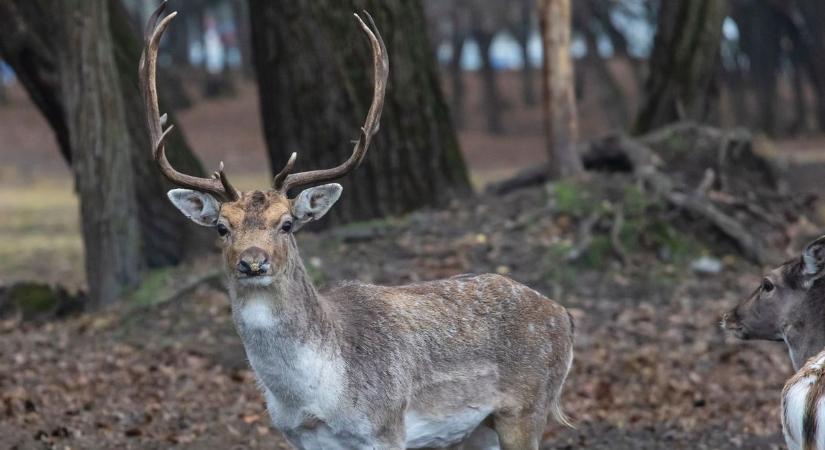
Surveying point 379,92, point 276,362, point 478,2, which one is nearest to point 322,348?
point 276,362

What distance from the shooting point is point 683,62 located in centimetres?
1481

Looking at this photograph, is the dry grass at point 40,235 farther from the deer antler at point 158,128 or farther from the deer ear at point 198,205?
the deer ear at point 198,205

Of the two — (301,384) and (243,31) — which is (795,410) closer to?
(301,384)

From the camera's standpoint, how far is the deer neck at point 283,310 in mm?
6441

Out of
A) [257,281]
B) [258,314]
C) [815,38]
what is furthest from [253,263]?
[815,38]

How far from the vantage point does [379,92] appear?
7.40 m

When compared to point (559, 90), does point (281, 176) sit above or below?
above

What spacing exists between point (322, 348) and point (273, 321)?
10.8 inches

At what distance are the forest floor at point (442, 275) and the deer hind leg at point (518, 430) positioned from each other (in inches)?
70.0

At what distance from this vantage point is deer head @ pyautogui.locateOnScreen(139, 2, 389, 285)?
6.31m

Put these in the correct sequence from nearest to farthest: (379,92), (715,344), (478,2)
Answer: (379,92), (715,344), (478,2)

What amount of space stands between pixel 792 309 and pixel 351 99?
6458 millimetres

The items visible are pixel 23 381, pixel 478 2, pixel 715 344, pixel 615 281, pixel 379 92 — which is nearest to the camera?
pixel 379 92

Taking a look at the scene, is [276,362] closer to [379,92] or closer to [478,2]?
[379,92]
